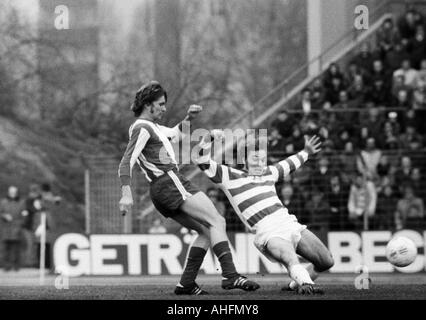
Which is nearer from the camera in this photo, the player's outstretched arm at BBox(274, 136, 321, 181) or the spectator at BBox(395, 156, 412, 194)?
the player's outstretched arm at BBox(274, 136, 321, 181)

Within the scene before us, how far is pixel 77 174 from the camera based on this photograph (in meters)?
22.9

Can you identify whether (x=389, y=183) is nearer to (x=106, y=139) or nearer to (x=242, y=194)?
(x=106, y=139)

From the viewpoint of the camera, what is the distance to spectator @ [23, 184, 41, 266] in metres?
20.6

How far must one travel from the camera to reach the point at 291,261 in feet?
35.3

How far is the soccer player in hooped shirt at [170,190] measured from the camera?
10844mm

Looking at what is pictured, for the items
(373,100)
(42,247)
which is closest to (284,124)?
(373,100)

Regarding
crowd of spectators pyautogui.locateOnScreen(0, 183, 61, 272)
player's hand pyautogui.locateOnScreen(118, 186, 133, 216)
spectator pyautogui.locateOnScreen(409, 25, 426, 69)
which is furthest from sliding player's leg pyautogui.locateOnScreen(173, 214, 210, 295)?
spectator pyautogui.locateOnScreen(409, 25, 426, 69)

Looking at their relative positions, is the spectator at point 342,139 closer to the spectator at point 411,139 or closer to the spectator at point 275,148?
the spectator at point 411,139

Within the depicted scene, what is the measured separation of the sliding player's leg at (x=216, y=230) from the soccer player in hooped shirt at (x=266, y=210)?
1.62ft

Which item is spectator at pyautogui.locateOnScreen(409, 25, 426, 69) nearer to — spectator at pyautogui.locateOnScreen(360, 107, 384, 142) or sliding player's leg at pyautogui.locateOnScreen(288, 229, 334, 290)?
spectator at pyautogui.locateOnScreen(360, 107, 384, 142)

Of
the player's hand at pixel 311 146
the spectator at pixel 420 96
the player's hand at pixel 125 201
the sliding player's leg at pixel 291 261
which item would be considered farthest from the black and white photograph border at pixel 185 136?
the player's hand at pixel 125 201

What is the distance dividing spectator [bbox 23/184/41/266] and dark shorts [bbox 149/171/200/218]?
9.80 meters

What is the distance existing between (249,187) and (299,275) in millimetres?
1384
